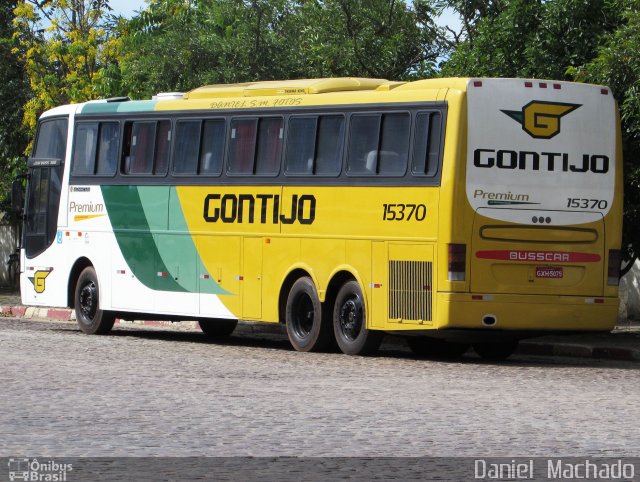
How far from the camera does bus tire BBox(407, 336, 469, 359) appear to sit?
20.6 meters

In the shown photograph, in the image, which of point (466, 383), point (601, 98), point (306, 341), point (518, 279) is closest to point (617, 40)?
point (601, 98)

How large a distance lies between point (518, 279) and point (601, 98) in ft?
8.04

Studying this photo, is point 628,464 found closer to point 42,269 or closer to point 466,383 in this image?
point 466,383

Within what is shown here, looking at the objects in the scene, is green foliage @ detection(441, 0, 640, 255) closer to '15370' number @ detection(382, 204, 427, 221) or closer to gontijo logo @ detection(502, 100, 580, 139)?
gontijo logo @ detection(502, 100, 580, 139)

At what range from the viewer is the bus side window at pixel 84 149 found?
23.4 meters

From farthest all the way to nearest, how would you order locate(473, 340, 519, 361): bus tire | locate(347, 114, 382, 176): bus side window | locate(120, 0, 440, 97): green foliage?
locate(120, 0, 440, 97): green foliage
locate(473, 340, 519, 361): bus tire
locate(347, 114, 382, 176): bus side window

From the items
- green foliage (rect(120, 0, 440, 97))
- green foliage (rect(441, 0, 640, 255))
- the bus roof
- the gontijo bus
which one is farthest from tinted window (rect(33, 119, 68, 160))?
green foliage (rect(441, 0, 640, 255))

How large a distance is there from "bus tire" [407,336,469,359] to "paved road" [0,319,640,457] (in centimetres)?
135

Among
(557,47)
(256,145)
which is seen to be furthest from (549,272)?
(557,47)

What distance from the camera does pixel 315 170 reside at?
19594 mm

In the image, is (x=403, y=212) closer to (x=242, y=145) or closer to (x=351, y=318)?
(x=351, y=318)

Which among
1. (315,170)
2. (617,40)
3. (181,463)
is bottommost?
(181,463)

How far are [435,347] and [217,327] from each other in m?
4.81

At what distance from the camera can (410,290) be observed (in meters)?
18.1
